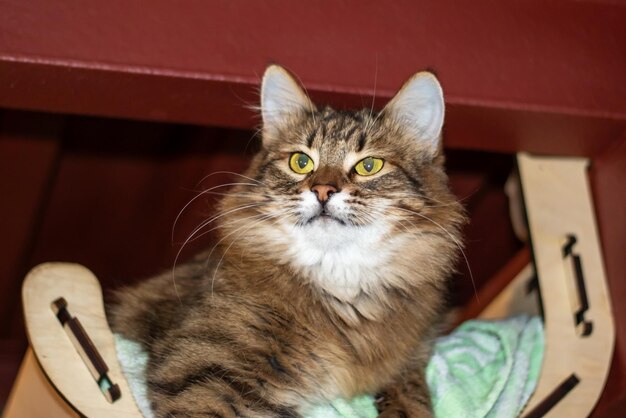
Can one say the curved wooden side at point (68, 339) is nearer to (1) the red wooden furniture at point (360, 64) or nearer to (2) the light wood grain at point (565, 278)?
(1) the red wooden furniture at point (360, 64)

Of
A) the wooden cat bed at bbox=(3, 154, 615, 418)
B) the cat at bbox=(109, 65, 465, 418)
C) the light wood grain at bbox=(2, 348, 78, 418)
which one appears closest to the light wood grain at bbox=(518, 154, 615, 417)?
the wooden cat bed at bbox=(3, 154, 615, 418)

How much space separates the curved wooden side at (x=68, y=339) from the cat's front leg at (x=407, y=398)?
1.83 feet

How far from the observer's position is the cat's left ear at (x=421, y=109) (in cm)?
167

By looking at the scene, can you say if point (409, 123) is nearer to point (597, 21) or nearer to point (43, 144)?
point (597, 21)

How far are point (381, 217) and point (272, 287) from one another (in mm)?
296

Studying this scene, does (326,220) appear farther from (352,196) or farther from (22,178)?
(22,178)

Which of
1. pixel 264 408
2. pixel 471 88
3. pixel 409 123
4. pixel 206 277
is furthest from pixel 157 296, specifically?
pixel 471 88

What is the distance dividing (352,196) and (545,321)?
1.88 ft

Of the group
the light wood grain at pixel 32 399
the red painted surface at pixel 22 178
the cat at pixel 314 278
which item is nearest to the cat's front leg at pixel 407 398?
the cat at pixel 314 278

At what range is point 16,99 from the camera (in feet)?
5.47

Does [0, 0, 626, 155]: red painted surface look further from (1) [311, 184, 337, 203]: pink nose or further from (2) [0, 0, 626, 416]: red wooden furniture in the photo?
(1) [311, 184, 337, 203]: pink nose

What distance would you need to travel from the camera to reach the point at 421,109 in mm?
1746

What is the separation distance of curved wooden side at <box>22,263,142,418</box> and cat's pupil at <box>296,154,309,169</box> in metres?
0.55

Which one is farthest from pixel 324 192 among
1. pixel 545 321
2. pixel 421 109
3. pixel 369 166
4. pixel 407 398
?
pixel 545 321
